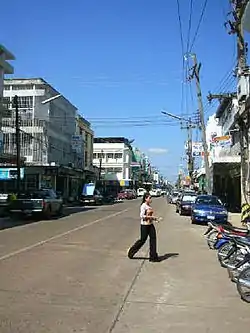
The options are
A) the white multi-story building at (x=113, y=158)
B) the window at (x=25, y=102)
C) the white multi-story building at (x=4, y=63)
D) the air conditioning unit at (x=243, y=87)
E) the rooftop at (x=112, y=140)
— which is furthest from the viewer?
the rooftop at (x=112, y=140)

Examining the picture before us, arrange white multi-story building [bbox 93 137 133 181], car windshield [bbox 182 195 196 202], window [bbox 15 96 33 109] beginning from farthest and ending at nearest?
white multi-story building [bbox 93 137 133 181] → window [bbox 15 96 33 109] → car windshield [bbox 182 195 196 202]

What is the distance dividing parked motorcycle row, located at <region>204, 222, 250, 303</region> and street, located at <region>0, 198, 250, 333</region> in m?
→ 0.21

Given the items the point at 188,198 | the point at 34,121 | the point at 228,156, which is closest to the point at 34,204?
the point at 188,198

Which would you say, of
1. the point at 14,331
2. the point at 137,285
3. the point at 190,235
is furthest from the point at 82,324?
the point at 190,235

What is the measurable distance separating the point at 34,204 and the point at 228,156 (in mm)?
13841

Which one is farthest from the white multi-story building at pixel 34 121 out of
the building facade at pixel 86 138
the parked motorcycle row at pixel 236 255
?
the parked motorcycle row at pixel 236 255

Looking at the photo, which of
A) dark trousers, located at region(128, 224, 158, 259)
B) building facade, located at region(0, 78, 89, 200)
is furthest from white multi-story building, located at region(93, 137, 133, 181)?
dark trousers, located at region(128, 224, 158, 259)

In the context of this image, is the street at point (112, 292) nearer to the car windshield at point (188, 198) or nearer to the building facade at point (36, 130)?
the car windshield at point (188, 198)

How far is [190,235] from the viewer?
2158 centimetres

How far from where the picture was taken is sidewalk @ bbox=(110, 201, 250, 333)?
7.00 metres

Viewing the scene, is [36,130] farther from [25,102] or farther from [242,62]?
[242,62]

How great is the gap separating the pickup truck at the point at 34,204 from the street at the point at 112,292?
535 inches

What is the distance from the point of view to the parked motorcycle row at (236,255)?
8679mm

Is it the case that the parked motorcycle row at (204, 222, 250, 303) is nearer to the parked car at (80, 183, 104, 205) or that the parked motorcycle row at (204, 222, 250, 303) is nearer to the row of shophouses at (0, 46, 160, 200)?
the row of shophouses at (0, 46, 160, 200)
